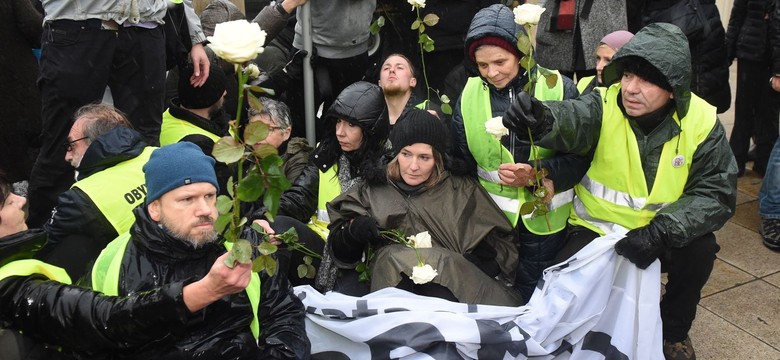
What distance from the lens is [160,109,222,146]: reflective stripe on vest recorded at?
14.5 ft

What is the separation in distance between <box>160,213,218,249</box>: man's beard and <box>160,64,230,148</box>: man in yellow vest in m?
1.63

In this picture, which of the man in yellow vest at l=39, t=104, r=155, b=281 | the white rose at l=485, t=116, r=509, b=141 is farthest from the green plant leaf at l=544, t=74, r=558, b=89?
the man in yellow vest at l=39, t=104, r=155, b=281

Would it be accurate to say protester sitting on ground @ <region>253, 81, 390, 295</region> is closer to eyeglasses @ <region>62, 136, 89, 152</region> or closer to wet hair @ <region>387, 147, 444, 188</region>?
wet hair @ <region>387, 147, 444, 188</region>

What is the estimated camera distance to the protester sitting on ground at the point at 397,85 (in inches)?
181

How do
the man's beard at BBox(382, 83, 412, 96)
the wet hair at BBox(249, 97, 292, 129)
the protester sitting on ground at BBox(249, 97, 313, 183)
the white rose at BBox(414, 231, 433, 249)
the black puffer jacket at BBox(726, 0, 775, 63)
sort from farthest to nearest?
the black puffer jacket at BBox(726, 0, 775, 63), the man's beard at BBox(382, 83, 412, 96), the wet hair at BBox(249, 97, 292, 129), the protester sitting on ground at BBox(249, 97, 313, 183), the white rose at BBox(414, 231, 433, 249)

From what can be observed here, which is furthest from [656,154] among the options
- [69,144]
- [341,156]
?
[69,144]

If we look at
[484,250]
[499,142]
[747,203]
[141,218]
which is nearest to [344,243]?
[484,250]

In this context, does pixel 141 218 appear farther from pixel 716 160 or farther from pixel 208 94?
pixel 716 160

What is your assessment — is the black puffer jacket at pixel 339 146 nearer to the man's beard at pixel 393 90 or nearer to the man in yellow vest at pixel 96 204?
the man's beard at pixel 393 90

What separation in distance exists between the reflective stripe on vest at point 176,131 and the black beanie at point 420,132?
3.85ft

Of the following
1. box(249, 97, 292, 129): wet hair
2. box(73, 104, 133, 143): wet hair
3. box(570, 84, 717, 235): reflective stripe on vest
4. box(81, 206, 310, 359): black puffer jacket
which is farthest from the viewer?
box(249, 97, 292, 129): wet hair

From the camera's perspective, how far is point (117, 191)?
→ 3.41 m

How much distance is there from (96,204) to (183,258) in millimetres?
773

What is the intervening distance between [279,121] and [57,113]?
3.86 feet
